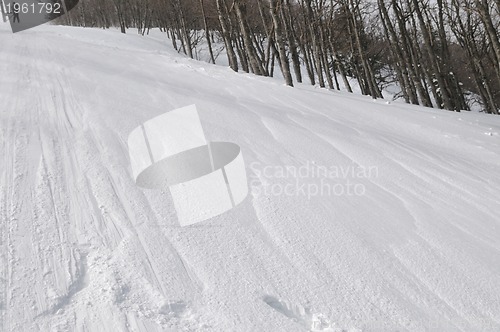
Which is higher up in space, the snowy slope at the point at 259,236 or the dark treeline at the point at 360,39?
the dark treeline at the point at 360,39

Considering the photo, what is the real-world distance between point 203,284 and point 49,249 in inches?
39.6

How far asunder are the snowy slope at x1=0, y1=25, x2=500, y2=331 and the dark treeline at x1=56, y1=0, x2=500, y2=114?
4955 millimetres

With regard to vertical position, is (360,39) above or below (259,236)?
above

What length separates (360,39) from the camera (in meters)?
18.1

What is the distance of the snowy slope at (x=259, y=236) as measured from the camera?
202 cm

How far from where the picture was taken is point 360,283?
2240 millimetres

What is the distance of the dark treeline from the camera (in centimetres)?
1266

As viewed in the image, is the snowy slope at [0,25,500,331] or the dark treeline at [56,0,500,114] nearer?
the snowy slope at [0,25,500,331]

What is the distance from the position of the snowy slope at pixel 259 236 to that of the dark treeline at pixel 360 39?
496 cm

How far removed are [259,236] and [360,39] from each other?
17.4 metres

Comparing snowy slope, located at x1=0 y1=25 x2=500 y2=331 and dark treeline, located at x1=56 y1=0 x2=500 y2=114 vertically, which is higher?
dark treeline, located at x1=56 y1=0 x2=500 y2=114

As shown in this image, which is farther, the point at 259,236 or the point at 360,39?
the point at 360,39

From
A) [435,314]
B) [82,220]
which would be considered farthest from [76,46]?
[435,314]

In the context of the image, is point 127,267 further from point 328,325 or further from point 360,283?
point 360,283
